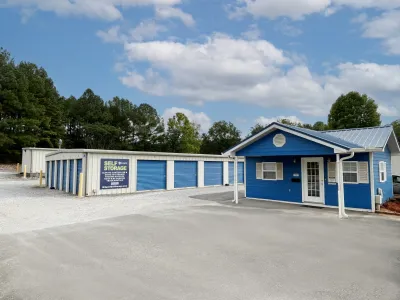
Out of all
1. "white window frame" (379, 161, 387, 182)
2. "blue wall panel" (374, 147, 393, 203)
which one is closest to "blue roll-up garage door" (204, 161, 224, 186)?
"blue wall panel" (374, 147, 393, 203)

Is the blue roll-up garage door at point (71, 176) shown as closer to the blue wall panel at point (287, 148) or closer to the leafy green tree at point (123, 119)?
the blue wall panel at point (287, 148)

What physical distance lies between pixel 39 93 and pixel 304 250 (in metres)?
51.8

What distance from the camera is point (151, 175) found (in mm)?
18438

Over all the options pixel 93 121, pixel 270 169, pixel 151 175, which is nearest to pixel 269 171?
pixel 270 169

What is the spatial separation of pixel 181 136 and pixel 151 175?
120 feet

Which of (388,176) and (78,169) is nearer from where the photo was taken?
(388,176)

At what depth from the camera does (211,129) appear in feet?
211

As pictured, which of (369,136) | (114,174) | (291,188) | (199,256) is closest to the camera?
(199,256)

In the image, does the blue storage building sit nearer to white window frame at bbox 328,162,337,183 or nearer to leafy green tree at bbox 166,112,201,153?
white window frame at bbox 328,162,337,183

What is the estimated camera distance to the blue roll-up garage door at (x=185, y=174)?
20.0m

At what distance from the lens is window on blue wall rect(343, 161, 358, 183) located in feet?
36.3

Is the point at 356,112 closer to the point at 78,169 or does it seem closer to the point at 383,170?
the point at 383,170

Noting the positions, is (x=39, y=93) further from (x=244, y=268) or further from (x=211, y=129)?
(x=244, y=268)

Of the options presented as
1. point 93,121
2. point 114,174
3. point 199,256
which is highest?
point 93,121
